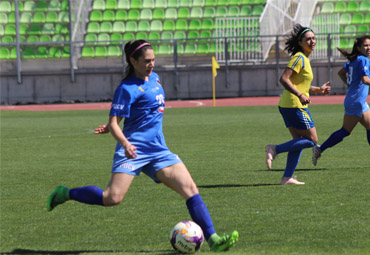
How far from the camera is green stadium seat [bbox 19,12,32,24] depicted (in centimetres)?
3422

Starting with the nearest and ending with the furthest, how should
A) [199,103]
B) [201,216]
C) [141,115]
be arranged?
[201,216], [141,115], [199,103]

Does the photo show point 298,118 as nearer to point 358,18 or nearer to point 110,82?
point 110,82

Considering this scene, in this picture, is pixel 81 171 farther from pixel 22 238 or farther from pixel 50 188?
pixel 22 238

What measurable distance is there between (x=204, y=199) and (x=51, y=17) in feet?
90.4

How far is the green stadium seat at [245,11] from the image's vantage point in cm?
3284

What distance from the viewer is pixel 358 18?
3259 cm

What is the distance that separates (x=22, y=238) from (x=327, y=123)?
12.8 metres

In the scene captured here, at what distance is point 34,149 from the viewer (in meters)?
14.0

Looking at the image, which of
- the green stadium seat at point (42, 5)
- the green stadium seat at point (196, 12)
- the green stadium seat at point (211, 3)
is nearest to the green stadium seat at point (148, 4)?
the green stadium seat at point (196, 12)

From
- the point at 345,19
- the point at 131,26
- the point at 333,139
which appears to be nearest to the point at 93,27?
the point at 131,26

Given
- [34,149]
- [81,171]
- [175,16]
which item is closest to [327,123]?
[34,149]

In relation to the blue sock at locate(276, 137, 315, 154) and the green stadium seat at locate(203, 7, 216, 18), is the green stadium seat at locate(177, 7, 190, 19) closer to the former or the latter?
the green stadium seat at locate(203, 7, 216, 18)

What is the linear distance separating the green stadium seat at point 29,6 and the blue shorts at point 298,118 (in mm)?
27743

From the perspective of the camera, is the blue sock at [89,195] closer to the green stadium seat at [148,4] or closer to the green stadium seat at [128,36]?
the green stadium seat at [128,36]
